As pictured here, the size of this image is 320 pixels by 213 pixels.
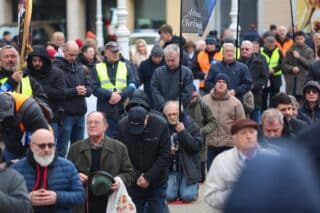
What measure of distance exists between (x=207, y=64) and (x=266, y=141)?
8.43 metres

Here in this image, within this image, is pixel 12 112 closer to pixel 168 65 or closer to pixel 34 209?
pixel 34 209

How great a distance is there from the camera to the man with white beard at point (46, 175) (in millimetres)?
6422

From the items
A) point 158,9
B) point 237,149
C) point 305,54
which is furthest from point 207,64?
point 158,9

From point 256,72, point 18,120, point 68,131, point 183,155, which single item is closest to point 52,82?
point 68,131

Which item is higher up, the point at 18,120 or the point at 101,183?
the point at 18,120

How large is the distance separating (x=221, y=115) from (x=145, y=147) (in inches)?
103

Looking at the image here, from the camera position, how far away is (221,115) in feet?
34.3

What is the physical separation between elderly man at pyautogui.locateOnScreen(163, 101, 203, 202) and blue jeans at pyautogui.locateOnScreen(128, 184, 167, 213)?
943 millimetres

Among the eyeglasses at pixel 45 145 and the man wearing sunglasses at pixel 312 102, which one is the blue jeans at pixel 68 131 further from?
the eyeglasses at pixel 45 145

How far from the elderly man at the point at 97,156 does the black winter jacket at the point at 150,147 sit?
1.70 ft

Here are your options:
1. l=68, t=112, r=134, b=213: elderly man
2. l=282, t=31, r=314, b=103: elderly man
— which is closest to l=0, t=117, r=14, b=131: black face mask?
l=68, t=112, r=134, b=213: elderly man

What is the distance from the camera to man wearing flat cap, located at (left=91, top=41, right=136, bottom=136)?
1178cm

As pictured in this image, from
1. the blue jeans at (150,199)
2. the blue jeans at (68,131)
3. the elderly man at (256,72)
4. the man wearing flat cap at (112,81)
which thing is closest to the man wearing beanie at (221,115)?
the man wearing flat cap at (112,81)

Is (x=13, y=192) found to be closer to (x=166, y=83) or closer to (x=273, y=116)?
(x=273, y=116)
